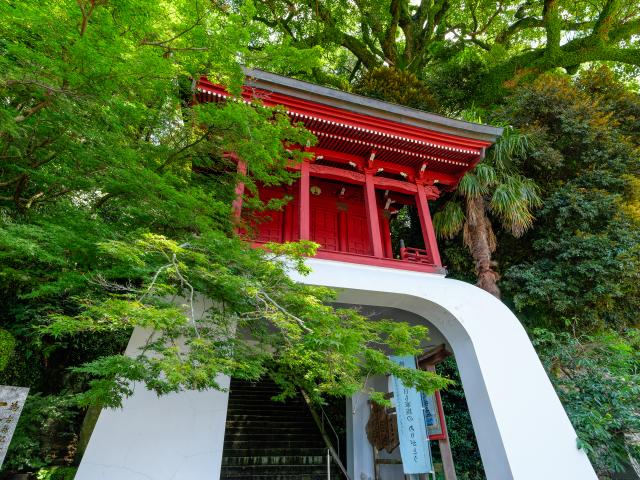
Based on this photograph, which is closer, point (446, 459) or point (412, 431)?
point (446, 459)

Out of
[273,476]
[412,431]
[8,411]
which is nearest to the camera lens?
[8,411]

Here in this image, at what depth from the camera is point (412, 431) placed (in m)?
4.88

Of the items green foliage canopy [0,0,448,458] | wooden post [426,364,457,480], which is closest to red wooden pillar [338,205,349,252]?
green foliage canopy [0,0,448,458]

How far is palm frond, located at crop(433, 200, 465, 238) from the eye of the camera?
292 inches

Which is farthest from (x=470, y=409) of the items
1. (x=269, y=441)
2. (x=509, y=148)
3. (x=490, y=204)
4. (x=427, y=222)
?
(x=509, y=148)

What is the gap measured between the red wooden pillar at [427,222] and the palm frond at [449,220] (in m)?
1.04

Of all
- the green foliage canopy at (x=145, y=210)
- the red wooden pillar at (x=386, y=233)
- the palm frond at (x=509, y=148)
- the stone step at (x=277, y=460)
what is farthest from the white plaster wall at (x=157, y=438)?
the palm frond at (x=509, y=148)

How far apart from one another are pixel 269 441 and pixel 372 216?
4.47 meters

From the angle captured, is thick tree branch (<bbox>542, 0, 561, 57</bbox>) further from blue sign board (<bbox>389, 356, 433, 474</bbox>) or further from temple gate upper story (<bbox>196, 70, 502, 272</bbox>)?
blue sign board (<bbox>389, 356, 433, 474</bbox>)

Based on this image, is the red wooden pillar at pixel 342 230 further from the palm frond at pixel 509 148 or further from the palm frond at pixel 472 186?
the palm frond at pixel 509 148

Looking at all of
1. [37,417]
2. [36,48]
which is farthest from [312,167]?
[37,417]

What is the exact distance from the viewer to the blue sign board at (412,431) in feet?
15.3

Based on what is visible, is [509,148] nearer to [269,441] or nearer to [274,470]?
[269,441]

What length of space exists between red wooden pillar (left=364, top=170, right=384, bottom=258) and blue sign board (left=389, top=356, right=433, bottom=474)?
1.75 m
